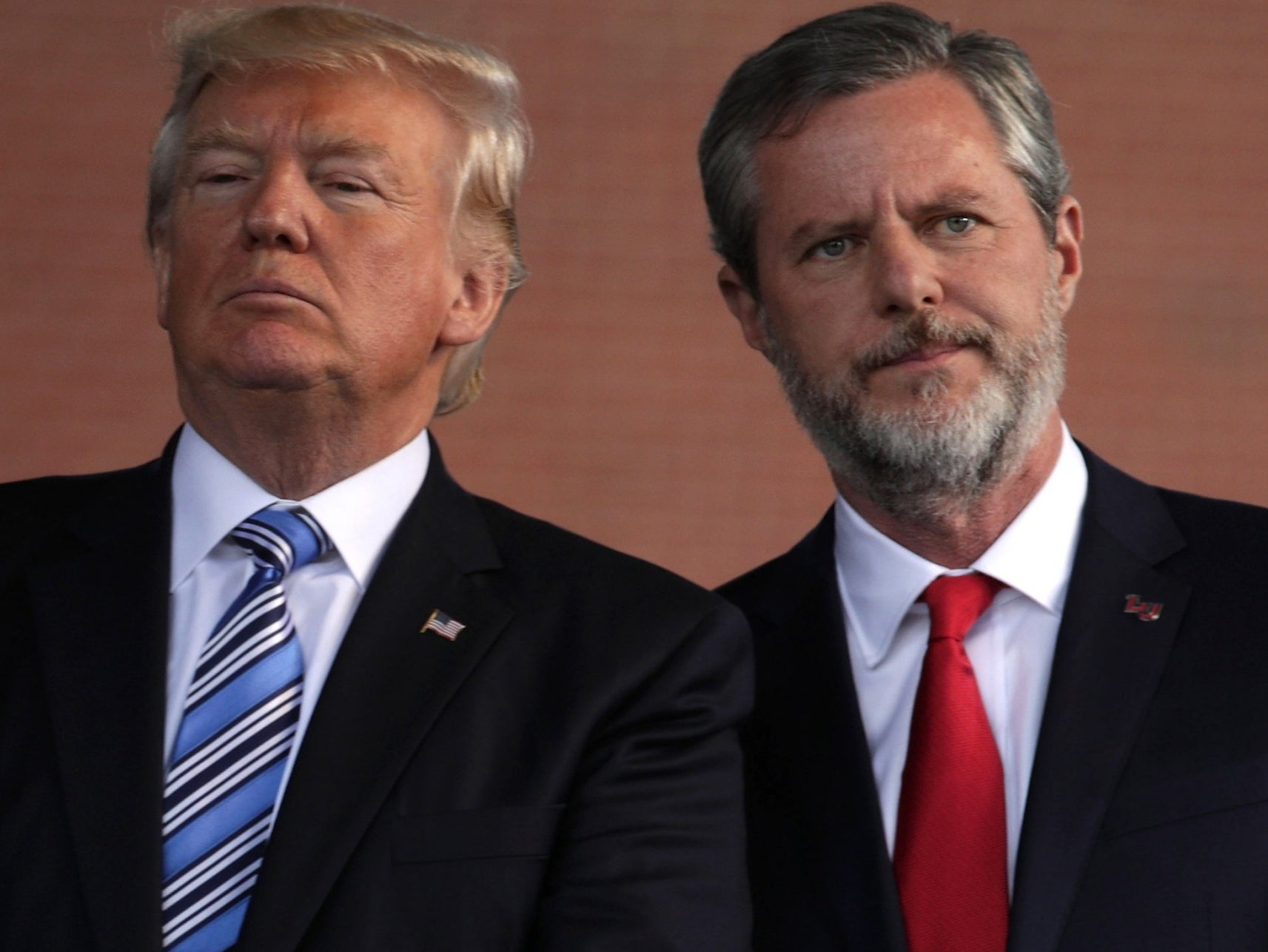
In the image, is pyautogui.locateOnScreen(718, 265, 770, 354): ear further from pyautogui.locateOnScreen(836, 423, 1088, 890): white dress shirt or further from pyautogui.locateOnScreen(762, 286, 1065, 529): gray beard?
pyautogui.locateOnScreen(836, 423, 1088, 890): white dress shirt

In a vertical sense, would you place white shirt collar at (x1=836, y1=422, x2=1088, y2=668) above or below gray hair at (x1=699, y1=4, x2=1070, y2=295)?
below

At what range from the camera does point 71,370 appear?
13.6ft

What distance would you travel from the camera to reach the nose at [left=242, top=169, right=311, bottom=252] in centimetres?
208

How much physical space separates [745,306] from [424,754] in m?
0.89

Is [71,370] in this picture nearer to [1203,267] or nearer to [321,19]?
[321,19]

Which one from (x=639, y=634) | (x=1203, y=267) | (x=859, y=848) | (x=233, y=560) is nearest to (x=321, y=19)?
(x=233, y=560)

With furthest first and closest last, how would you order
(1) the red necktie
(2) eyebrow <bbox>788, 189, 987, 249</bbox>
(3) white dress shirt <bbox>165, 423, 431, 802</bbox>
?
1. (2) eyebrow <bbox>788, 189, 987, 249</bbox>
2. (1) the red necktie
3. (3) white dress shirt <bbox>165, 423, 431, 802</bbox>

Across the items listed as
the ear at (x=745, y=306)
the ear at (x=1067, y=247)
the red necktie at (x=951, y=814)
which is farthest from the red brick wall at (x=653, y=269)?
the red necktie at (x=951, y=814)

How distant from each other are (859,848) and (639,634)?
14.3 inches

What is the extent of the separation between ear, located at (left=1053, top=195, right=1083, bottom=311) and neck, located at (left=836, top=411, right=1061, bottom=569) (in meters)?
0.22

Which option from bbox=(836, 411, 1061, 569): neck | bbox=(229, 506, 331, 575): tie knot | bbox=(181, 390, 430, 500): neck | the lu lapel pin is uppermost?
bbox=(181, 390, 430, 500): neck

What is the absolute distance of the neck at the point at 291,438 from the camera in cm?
210

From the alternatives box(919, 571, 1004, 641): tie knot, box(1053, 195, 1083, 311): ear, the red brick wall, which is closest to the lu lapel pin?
box(919, 571, 1004, 641): tie knot

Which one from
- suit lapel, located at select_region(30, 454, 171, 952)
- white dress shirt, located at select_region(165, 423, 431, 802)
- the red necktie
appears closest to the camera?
suit lapel, located at select_region(30, 454, 171, 952)
